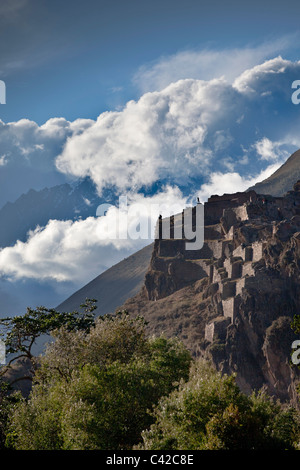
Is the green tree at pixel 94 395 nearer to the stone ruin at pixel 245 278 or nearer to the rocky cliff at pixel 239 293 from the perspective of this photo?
the rocky cliff at pixel 239 293

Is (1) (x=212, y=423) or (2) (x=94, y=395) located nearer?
(1) (x=212, y=423)

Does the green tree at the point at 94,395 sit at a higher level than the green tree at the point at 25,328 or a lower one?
lower

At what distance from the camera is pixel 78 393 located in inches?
1545

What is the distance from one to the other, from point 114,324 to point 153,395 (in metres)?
10.9

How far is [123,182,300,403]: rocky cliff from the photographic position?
99562 millimetres

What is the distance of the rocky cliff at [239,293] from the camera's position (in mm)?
99562

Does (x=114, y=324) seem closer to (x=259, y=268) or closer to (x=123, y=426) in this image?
(x=123, y=426)

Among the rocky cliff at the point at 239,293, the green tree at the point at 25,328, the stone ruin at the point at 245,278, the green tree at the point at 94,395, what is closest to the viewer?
the green tree at the point at 94,395

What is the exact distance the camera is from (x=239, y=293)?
106 metres

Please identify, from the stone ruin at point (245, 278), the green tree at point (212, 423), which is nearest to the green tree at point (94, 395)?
the green tree at point (212, 423)

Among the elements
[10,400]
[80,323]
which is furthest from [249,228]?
[10,400]

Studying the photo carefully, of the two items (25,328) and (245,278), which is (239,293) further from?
(25,328)

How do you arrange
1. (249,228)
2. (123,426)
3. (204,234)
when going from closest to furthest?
(123,426), (249,228), (204,234)

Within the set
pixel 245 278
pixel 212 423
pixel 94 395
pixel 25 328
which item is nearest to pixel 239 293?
pixel 245 278
